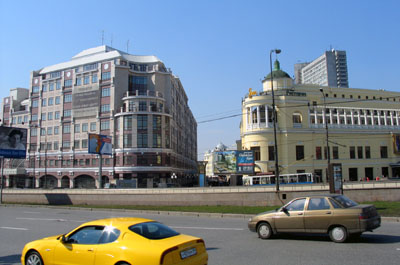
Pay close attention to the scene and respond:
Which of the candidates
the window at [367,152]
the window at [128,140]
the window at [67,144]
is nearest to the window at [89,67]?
the window at [67,144]

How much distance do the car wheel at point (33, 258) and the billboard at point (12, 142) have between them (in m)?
33.4

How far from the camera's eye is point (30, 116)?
245 feet

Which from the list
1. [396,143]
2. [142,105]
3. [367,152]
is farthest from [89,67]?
[396,143]

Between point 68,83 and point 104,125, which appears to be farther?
point 68,83

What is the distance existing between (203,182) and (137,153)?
17166 mm

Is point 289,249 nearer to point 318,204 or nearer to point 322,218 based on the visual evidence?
point 322,218

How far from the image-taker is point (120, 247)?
20.3 ft

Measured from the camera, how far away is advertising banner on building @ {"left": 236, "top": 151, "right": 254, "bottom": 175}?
5069 cm

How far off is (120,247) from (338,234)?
23.9 ft

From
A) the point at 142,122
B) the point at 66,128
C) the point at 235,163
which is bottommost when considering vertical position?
the point at 235,163

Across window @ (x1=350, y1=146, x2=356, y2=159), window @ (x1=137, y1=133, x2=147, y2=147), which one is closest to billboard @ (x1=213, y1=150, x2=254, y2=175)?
window @ (x1=137, y1=133, x2=147, y2=147)

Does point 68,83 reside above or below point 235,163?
above

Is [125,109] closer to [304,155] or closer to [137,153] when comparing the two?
[137,153]

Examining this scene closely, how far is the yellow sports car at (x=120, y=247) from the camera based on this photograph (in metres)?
5.93
